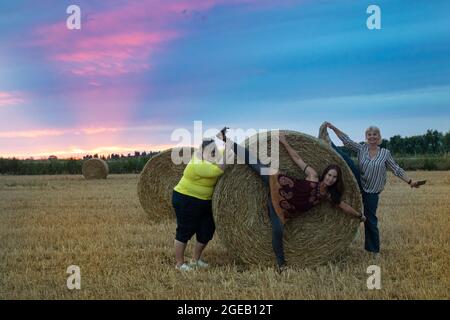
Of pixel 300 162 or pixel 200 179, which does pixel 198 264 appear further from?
pixel 300 162

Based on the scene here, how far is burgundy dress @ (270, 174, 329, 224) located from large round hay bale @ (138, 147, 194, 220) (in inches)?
200

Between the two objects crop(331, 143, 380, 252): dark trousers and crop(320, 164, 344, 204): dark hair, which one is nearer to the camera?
crop(320, 164, 344, 204): dark hair

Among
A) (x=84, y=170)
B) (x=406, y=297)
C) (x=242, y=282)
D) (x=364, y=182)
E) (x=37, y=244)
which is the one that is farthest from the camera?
(x=84, y=170)

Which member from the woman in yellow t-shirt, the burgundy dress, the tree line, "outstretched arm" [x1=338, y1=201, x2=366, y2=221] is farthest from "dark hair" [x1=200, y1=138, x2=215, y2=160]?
the tree line

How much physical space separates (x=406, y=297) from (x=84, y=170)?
20.8 m

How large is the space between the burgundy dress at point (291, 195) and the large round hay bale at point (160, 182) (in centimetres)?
508

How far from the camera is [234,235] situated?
6.72 m

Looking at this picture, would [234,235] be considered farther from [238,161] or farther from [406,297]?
[406,297]

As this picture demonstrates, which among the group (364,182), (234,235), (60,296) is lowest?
(60,296)

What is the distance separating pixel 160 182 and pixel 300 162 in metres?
5.41

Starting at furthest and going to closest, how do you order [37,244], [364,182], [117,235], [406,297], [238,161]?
Answer: [117,235], [37,244], [364,182], [238,161], [406,297]

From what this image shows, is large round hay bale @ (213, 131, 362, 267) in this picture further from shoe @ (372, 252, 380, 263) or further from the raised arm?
the raised arm

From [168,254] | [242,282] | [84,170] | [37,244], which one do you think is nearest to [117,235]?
[37,244]

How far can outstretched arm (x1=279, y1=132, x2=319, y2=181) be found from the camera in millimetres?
6676
